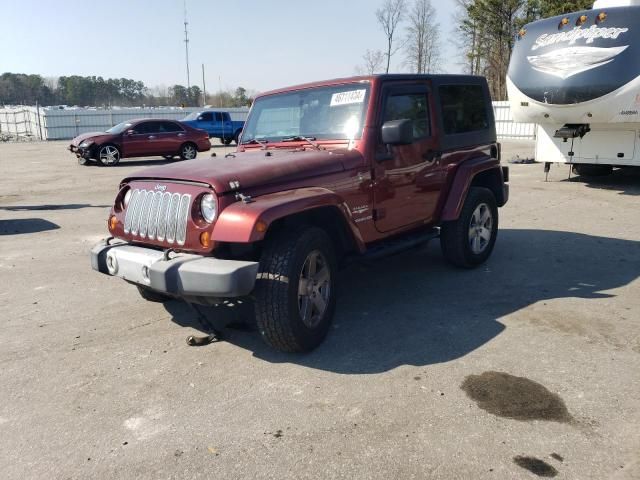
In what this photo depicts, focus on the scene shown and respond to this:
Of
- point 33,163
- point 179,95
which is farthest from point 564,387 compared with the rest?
point 179,95

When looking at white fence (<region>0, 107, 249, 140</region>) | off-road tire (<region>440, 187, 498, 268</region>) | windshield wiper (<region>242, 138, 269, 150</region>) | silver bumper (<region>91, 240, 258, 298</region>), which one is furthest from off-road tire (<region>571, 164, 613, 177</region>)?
white fence (<region>0, 107, 249, 140</region>)

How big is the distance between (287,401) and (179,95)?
74665 millimetres

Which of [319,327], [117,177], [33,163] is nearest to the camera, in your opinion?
[319,327]

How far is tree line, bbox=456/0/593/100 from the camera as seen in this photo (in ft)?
126

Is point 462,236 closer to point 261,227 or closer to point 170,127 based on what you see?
point 261,227

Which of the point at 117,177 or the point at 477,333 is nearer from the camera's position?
the point at 477,333

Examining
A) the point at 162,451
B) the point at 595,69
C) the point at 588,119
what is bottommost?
the point at 162,451

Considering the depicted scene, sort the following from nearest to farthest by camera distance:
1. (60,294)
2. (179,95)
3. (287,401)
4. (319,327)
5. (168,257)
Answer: (287,401), (168,257), (319,327), (60,294), (179,95)

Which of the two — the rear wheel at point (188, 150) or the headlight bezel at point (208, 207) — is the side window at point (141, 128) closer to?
the rear wheel at point (188, 150)

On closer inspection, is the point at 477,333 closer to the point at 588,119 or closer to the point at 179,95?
the point at 588,119

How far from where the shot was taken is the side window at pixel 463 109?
5777 millimetres

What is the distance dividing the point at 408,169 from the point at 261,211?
6.63ft

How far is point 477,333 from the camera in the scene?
438cm

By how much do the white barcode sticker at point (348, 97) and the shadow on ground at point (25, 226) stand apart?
588cm
